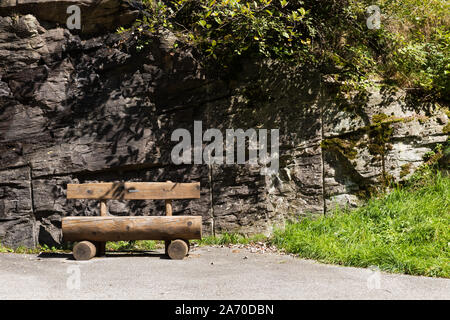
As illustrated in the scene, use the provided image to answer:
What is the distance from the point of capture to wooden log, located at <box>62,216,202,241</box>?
19.2 feet

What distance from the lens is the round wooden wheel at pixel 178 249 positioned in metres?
5.88

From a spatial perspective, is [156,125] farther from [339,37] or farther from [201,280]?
[339,37]

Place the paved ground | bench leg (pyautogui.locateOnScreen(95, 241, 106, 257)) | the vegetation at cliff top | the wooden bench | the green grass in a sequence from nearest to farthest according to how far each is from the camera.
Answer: the paved ground → the green grass → the wooden bench → bench leg (pyautogui.locateOnScreen(95, 241, 106, 257)) → the vegetation at cliff top

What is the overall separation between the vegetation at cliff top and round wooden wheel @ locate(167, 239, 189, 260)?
3.24 meters

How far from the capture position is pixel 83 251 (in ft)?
19.3

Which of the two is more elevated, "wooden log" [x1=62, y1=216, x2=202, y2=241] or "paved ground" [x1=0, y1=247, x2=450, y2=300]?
"wooden log" [x1=62, y1=216, x2=202, y2=241]

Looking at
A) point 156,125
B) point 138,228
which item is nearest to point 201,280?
point 138,228

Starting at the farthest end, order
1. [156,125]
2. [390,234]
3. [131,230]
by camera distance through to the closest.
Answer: [156,125] → [390,234] → [131,230]

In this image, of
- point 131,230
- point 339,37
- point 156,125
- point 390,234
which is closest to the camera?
point 131,230

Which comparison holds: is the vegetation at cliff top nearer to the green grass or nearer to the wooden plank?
the green grass

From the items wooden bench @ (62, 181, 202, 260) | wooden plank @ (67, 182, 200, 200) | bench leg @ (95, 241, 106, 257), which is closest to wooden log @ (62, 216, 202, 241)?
wooden bench @ (62, 181, 202, 260)

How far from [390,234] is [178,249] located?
3.04m

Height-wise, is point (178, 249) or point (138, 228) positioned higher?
point (138, 228)

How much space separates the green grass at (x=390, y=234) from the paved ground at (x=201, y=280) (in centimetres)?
25
